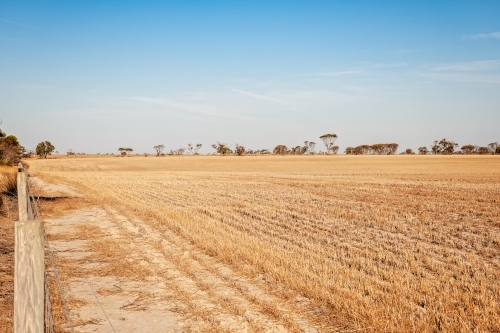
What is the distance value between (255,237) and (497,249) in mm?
6696

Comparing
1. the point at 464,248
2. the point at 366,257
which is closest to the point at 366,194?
the point at 464,248

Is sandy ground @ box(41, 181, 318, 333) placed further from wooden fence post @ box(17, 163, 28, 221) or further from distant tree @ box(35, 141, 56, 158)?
distant tree @ box(35, 141, 56, 158)

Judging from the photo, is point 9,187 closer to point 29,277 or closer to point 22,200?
point 22,200

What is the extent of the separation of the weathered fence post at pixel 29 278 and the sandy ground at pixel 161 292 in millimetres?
3057

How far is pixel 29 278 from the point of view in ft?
9.91

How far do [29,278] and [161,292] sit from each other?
14.9ft

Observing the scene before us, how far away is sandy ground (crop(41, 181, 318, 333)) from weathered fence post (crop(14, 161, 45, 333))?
3.06 metres

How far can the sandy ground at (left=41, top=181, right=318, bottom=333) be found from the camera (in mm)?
6016

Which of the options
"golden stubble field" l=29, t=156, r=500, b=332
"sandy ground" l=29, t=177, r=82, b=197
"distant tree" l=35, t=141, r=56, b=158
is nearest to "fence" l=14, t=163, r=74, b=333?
"golden stubble field" l=29, t=156, r=500, b=332

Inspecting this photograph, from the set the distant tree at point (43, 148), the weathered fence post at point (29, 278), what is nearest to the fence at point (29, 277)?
the weathered fence post at point (29, 278)

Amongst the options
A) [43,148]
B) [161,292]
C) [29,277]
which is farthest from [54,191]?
[43,148]

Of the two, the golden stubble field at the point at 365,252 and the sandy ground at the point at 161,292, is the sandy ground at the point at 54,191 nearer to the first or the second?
the golden stubble field at the point at 365,252

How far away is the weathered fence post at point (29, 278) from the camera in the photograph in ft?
9.64

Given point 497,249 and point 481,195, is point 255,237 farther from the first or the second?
point 481,195
